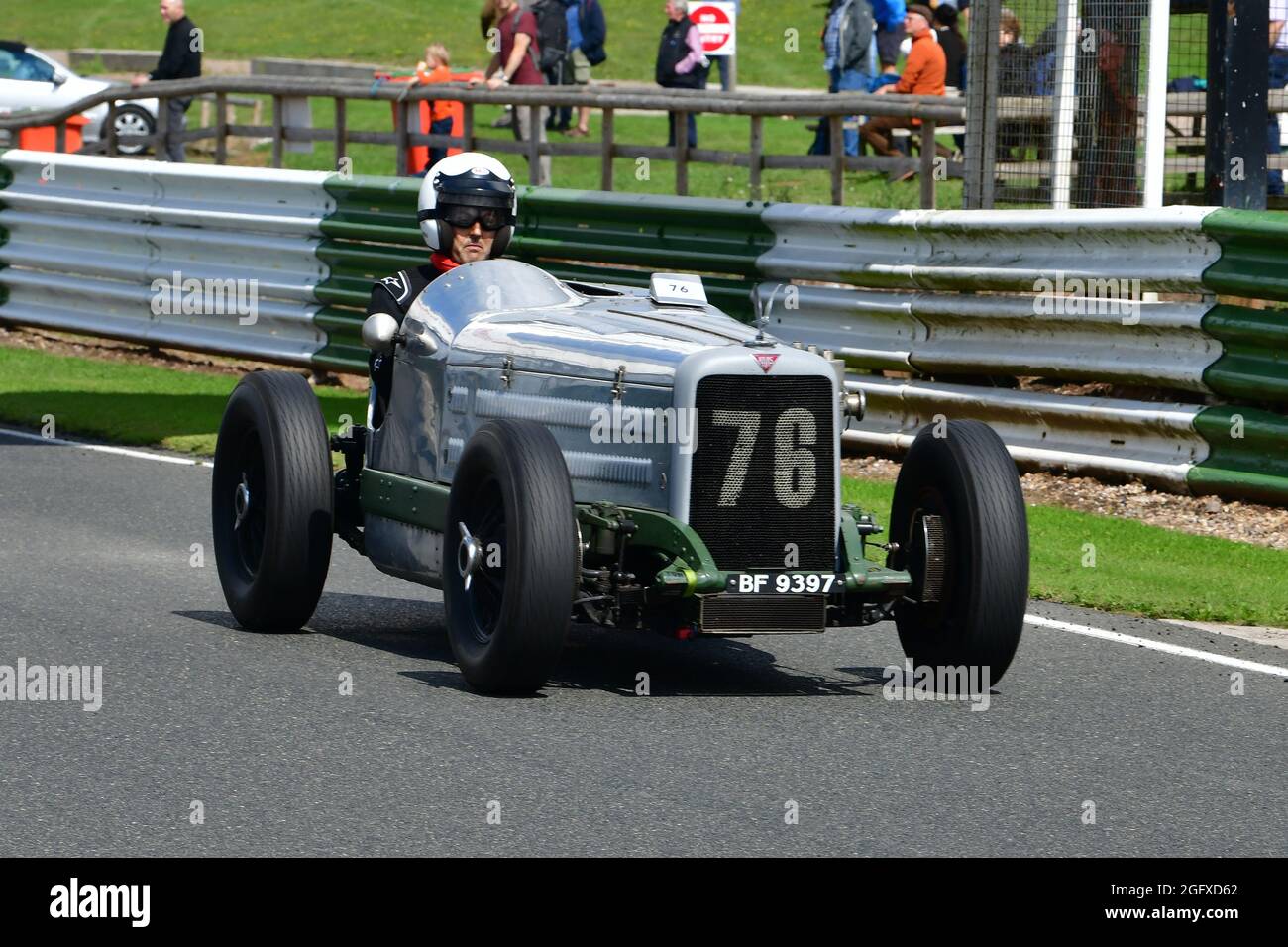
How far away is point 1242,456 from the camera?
1141cm

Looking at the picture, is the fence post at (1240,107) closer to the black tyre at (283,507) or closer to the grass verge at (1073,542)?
the grass verge at (1073,542)

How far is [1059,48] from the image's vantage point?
1349 cm

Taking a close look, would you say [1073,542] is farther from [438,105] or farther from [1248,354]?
[438,105]

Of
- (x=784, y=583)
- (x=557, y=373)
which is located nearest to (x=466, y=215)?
(x=557, y=373)

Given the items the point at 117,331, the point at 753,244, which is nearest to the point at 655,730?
the point at 753,244

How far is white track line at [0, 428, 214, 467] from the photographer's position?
43.8 ft

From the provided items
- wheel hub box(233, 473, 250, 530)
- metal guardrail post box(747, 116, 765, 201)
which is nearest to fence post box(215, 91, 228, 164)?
metal guardrail post box(747, 116, 765, 201)

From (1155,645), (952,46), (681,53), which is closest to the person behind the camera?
(1155,645)

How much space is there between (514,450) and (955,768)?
1.70 meters

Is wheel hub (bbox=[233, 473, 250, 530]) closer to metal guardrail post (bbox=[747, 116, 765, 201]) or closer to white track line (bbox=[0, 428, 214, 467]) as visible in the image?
white track line (bbox=[0, 428, 214, 467])
